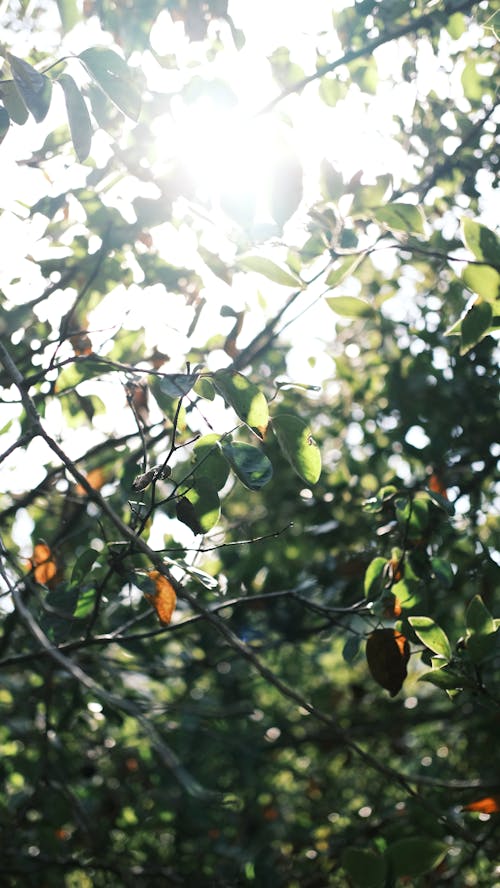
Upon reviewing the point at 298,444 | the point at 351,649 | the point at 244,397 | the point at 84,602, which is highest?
the point at 244,397

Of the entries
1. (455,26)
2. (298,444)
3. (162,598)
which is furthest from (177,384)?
(455,26)

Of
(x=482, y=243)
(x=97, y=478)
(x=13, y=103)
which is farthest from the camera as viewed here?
(x=97, y=478)

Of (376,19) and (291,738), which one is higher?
(376,19)

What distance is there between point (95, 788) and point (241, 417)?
92.2 inches

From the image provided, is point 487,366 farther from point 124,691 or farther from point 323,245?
point 124,691

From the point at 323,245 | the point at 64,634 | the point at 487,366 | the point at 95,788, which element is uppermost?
the point at 323,245

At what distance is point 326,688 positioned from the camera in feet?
14.0

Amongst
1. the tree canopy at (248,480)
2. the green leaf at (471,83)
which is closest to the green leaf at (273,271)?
the tree canopy at (248,480)

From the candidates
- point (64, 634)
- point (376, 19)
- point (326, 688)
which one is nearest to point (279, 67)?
point (376, 19)

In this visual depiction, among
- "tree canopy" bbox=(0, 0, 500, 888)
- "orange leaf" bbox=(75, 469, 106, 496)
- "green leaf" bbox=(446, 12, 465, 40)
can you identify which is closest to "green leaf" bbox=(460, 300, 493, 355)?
"tree canopy" bbox=(0, 0, 500, 888)

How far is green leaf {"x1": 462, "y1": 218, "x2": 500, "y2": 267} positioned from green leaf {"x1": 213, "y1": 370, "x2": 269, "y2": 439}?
0.34m

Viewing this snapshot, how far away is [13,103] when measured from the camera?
4.31 feet

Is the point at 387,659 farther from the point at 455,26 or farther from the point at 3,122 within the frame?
the point at 455,26

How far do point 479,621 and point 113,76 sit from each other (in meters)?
0.96
